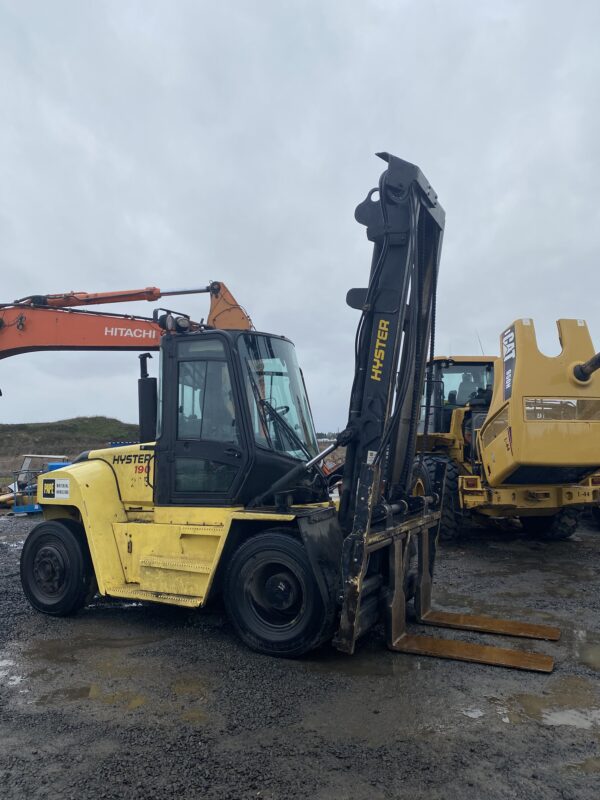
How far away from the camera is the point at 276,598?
4.63m

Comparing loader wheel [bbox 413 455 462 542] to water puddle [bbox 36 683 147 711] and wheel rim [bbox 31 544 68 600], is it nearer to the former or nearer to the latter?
wheel rim [bbox 31 544 68 600]

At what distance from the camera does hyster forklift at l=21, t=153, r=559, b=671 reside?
4602 millimetres

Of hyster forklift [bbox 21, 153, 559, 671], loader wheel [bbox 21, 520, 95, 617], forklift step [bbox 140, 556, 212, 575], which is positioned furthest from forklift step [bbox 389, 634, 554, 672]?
loader wheel [bbox 21, 520, 95, 617]

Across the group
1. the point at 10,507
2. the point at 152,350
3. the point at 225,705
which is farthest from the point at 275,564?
the point at 10,507

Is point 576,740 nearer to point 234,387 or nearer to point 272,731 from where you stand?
point 272,731

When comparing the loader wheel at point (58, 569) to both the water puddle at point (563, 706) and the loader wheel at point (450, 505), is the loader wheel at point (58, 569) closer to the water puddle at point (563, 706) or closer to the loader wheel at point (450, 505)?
the water puddle at point (563, 706)

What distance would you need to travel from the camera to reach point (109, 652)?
4.94 metres

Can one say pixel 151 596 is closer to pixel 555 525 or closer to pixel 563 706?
pixel 563 706

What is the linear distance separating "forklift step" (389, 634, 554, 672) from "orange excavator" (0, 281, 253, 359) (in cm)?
501

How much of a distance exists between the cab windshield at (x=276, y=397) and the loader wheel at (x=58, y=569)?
2142 mm

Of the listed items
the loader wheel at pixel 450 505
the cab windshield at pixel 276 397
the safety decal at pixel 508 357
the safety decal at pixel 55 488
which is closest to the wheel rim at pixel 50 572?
the safety decal at pixel 55 488

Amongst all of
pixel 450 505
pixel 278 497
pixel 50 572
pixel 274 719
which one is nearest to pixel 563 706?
pixel 274 719

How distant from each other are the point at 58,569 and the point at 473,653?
3677 millimetres

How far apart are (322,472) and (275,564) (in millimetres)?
1216
